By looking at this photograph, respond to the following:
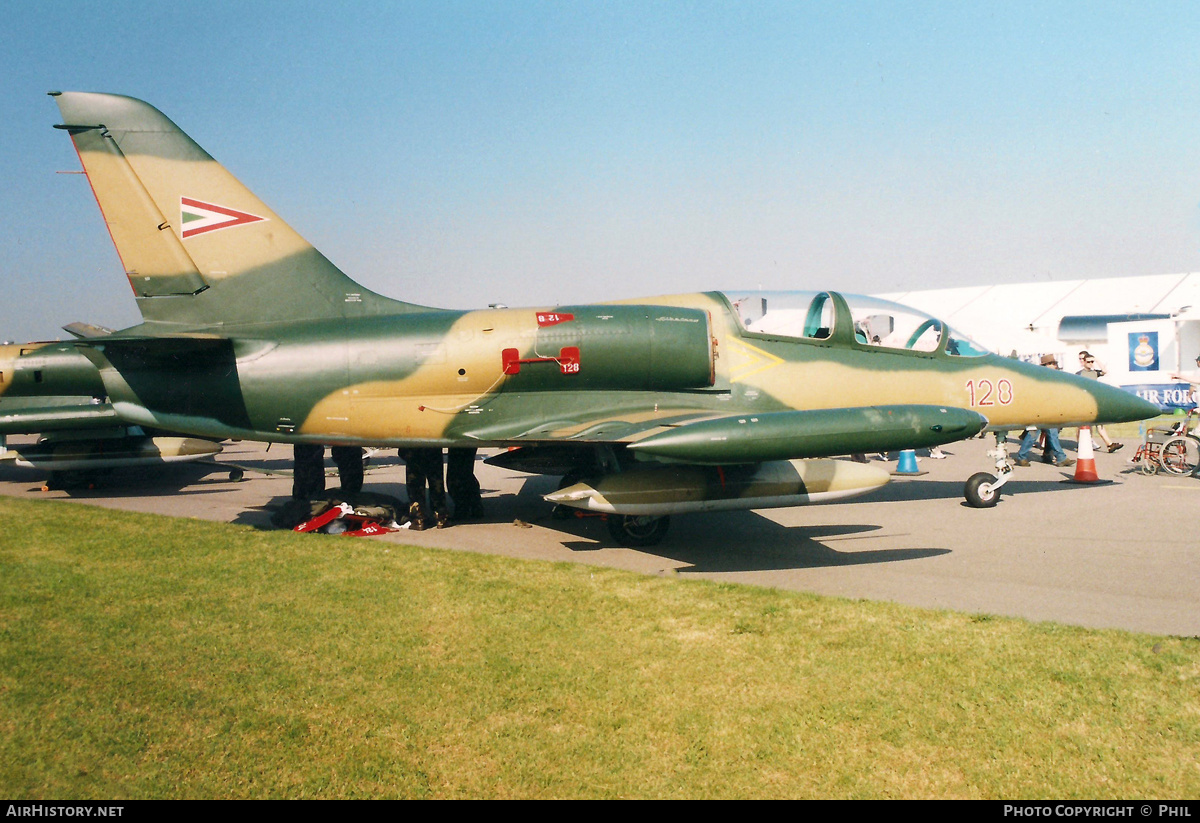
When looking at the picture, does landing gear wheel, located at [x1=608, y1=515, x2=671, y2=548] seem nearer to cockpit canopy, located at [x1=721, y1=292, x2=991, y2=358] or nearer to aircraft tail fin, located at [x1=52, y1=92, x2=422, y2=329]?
cockpit canopy, located at [x1=721, y1=292, x2=991, y2=358]

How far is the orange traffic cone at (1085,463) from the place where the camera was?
12547mm

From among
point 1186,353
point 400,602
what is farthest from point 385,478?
point 1186,353

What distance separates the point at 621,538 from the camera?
9.12 m

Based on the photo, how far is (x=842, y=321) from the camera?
32.3 ft

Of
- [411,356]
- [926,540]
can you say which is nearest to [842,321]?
[926,540]

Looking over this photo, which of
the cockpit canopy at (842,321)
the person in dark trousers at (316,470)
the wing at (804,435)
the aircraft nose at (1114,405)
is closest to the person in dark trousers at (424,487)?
the person in dark trousers at (316,470)

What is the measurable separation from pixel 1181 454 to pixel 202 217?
1547 cm

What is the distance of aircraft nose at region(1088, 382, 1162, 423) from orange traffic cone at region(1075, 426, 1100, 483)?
5.56 feet

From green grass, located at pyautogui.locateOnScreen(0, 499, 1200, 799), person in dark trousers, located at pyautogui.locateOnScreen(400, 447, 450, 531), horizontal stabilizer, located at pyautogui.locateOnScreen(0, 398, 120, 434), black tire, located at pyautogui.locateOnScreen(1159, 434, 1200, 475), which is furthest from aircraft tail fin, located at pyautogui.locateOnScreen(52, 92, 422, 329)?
black tire, located at pyautogui.locateOnScreen(1159, 434, 1200, 475)

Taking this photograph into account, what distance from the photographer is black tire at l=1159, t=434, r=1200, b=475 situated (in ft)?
42.7

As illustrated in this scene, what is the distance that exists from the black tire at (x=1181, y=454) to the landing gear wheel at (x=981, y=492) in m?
4.83

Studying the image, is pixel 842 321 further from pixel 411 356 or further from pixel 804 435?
pixel 411 356

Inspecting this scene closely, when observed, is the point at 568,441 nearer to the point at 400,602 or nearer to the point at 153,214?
the point at 400,602
